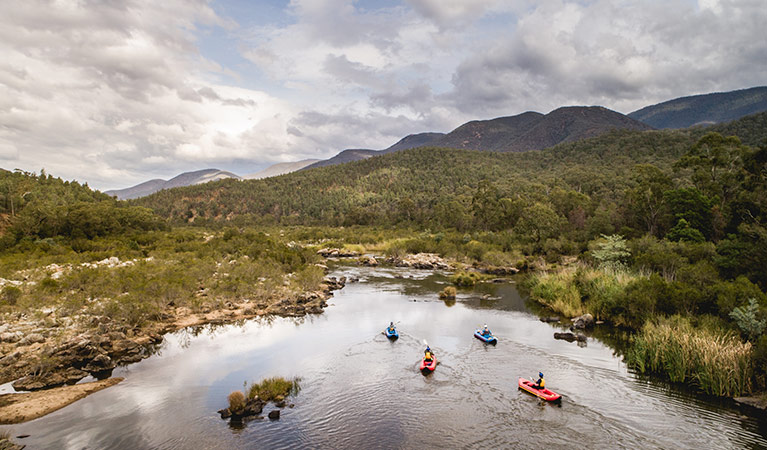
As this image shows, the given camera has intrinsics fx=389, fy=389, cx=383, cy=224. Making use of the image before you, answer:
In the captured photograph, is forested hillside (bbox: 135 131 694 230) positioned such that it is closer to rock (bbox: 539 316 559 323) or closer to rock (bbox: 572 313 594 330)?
rock (bbox: 539 316 559 323)

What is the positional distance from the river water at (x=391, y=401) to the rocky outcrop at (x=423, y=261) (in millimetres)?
32799

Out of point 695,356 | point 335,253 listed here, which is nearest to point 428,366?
point 695,356

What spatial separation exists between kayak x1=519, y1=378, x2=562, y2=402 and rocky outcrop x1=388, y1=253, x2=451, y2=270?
40892mm

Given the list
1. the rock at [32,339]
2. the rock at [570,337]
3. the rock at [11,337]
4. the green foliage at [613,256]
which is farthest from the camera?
the green foliage at [613,256]

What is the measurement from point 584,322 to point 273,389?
22.0m

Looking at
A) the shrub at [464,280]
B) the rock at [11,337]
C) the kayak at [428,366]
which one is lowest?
the shrub at [464,280]

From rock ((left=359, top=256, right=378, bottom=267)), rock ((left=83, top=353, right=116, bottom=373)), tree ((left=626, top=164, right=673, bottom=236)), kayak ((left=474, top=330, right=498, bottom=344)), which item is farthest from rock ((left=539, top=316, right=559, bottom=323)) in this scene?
rock ((left=359, top=256, right=378, bottom=267))

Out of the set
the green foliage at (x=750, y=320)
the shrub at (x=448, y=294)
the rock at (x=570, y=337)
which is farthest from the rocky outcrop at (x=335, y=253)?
the green foliage at (x=750, y=320)

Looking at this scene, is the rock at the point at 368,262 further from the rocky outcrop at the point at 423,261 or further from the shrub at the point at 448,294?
the shrub at the point at 448,294

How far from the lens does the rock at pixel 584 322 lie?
2761cm

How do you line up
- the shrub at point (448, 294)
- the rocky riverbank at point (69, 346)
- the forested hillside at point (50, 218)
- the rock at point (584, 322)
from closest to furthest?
the rocky riverbank at point (69, 346) → the rock at point (584, 322) → the shrub at point (448, 294) → the forested hillside at point (50, 218)

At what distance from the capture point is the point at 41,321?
22.0 metres

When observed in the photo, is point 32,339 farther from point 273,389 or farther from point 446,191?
point 446,191

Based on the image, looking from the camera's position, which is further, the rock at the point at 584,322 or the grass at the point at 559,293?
the grass at the point at 559,293
